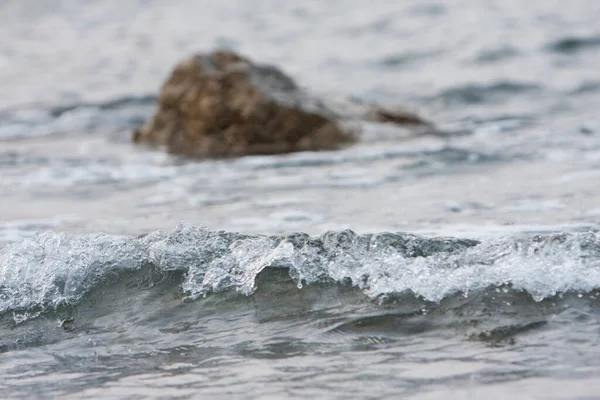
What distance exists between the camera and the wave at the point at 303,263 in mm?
3521

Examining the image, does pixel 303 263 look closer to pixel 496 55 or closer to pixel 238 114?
pixel 238 114

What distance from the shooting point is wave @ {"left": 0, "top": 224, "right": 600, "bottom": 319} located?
3.52 meters

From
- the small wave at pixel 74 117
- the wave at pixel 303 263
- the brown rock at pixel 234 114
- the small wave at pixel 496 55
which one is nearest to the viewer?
the wave at pixel 303 263

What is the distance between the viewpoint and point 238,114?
25.1 ft

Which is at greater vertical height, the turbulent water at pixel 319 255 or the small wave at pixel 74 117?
the small wave at pixel 74 117

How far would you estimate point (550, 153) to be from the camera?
661cm

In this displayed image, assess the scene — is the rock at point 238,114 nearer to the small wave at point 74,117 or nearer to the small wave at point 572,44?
the small wave at point 74,117

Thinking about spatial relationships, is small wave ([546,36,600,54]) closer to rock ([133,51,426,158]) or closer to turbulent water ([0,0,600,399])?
turbulent water ([0,0,600,399])

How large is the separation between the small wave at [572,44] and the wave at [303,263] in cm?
827

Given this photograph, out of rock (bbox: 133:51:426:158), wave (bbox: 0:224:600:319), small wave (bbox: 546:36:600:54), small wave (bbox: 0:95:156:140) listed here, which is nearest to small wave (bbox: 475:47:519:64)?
small wave (bbox: 546:36:600:54)

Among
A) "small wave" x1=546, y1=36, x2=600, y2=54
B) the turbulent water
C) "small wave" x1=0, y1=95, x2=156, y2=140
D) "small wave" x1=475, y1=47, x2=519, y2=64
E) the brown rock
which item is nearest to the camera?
the turbulent water

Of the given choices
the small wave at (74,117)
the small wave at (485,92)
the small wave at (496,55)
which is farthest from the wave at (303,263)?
the small wave at (496,55)

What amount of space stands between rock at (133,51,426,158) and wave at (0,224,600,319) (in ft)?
10.8

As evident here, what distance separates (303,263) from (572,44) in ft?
29.1
